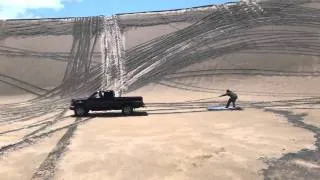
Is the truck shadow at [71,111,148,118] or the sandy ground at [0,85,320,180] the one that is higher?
the truck shadow at [71,111,148,118]

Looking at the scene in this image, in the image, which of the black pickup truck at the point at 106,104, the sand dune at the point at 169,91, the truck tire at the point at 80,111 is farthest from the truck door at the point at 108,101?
the truck tire at the point at 80,111

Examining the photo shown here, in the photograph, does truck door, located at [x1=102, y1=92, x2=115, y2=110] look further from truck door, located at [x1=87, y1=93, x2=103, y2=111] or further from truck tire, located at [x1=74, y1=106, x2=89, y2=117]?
truck tire, located at [x1=74, y1=106, x2=89, y2=117]

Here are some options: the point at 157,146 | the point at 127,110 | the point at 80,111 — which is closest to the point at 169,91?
the point at 127,110

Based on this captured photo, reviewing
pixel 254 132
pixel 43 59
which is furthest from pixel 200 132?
pixel 43 59

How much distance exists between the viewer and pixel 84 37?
5069cm

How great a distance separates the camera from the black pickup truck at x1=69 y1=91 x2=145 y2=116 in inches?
1105

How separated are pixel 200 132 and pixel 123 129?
306 cm

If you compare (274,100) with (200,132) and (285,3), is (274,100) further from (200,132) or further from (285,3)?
(285,3)

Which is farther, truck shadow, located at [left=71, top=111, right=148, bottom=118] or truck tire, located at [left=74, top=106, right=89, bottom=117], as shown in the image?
truck tire, located at [left=74, top=106, right=89, bottom=117]

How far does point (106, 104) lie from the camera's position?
28.3m

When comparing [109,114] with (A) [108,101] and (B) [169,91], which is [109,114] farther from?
(B) [169,91]

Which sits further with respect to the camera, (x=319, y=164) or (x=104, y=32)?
(x=104, y=32)

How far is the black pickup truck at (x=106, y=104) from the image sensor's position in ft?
92.1

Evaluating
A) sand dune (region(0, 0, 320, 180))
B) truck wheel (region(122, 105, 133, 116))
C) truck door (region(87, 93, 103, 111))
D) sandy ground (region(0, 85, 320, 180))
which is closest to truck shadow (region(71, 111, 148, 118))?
sand dune (region(0, 0, 320, 180))
